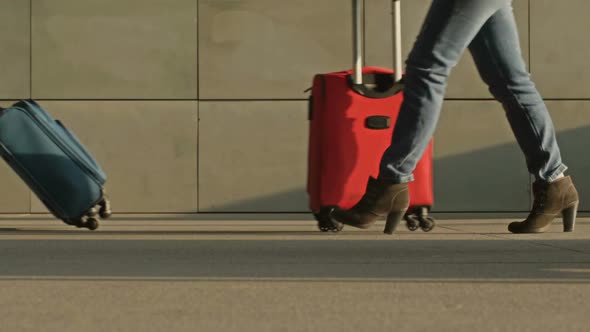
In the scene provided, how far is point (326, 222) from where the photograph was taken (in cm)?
627

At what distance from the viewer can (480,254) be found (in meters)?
5.12

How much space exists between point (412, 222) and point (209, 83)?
3.83 meters

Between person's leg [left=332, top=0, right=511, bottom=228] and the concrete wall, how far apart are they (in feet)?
13.7

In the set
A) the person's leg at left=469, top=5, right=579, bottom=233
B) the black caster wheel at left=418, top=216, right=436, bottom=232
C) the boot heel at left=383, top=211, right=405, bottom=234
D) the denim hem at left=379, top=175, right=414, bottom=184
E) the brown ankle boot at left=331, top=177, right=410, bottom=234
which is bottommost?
the black caster wheel at left=418, top=216, right=436, bottom=232

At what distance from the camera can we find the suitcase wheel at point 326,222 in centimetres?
618

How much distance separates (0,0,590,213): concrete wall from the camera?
9.76 m

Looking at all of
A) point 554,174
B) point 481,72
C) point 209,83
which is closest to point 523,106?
point 481,72

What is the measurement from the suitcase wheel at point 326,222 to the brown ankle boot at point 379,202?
1.68ft

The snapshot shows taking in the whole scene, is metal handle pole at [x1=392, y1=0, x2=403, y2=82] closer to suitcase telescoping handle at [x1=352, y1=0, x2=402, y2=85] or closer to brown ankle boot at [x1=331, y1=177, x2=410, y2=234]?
suitcase telescoping handle at [x1=352, y1=0, x2=402, y2=85]

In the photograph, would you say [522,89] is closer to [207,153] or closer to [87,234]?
[87,234]

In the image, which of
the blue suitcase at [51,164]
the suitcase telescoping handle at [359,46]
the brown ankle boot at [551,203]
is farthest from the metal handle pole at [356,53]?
the blue suitcase at [51,164]

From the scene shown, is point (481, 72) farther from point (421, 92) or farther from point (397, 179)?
point (397, 179)

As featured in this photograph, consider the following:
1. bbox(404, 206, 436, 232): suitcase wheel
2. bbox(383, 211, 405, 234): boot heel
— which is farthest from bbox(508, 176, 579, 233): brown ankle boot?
bbox(383, 211, 405, 234): boot heel

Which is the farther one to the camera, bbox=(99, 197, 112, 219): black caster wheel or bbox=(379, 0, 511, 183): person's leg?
bbox=(99, 197, 112, 219): black caster wheel
